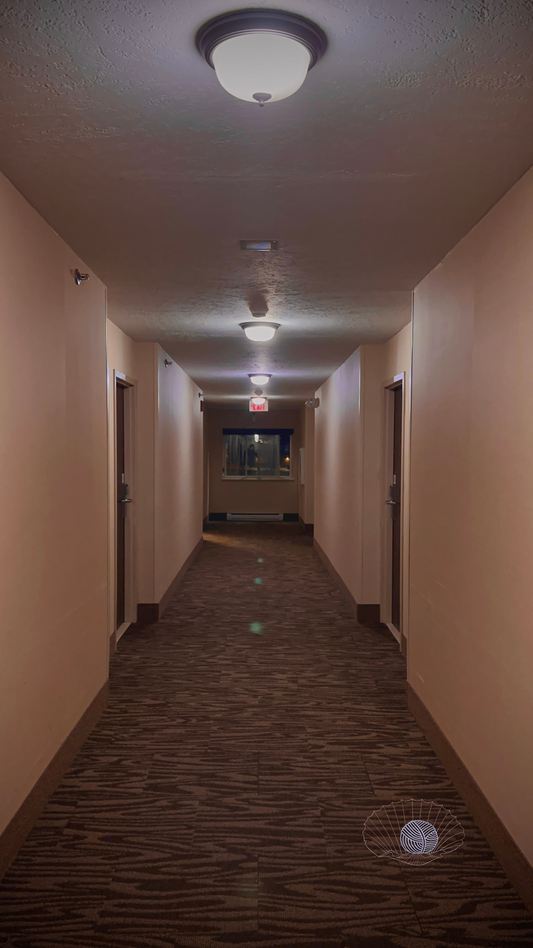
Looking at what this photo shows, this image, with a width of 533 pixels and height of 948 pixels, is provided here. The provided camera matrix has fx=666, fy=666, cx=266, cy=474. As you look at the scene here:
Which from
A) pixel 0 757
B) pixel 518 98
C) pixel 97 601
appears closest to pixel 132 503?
pixel 97 601

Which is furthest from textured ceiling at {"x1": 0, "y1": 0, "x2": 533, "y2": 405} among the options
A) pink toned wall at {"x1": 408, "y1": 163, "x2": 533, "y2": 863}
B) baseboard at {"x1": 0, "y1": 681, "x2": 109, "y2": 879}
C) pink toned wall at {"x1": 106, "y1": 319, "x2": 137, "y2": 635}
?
baseboard at {"x1": 0, "y1": 681, "x2": 109, "y2": 879}

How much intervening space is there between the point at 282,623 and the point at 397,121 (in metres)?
4.94

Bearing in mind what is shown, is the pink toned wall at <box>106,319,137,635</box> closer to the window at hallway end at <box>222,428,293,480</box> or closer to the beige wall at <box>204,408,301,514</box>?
the beige wall at <box>204,408,301,514</box>

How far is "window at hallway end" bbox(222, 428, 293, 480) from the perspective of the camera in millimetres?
15883

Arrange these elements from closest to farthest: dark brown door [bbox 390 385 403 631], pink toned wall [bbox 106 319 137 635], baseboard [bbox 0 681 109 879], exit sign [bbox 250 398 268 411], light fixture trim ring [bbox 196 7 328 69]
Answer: light fixture trim ring [bbox 196 7 328 69] < baseboard [bbox 0 681 109 879] < pink toned wall [bbox 106 319 137 635] < dark brown door [bbox 390 385 403 631] < exit sign [bbox 250 398 268 411]

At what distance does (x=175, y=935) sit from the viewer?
215cm

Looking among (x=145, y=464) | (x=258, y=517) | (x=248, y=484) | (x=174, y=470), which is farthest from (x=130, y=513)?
(x=258, y=517)

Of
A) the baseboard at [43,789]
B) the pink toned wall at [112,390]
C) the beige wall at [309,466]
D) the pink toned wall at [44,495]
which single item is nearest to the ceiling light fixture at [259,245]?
the pink toned wall at [44,495]

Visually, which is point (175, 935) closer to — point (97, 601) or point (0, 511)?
point (0, 511)

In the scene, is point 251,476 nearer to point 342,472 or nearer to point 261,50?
point 342,472

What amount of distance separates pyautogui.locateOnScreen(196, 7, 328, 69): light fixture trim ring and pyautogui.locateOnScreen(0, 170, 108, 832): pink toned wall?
1156mm

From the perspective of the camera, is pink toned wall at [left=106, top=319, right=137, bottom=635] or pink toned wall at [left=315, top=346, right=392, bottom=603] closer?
pink toned wall at [left=106, top=319, right=137, bottom=635]

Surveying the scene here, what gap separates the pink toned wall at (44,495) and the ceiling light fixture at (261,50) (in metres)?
1.13

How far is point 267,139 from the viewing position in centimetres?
217
